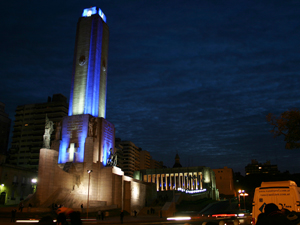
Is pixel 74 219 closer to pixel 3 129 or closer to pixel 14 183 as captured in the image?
pixel 14 183

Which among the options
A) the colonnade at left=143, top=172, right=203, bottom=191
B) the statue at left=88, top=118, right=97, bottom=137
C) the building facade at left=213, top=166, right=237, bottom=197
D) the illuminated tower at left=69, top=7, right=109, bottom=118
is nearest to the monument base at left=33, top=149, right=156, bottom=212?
the statue at left=88, top=118, right=97, bottom=137

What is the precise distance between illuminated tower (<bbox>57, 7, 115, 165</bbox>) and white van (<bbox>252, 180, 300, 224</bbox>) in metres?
38.7

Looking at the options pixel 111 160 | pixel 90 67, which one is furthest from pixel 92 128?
pixel 90 67

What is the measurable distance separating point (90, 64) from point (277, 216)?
52512 mm

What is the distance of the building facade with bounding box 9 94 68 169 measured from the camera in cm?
9416

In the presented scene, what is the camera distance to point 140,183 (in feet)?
174

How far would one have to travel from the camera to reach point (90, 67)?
54.8 m

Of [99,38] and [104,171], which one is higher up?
[99,38]

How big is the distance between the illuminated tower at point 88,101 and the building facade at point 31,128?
4307 cm

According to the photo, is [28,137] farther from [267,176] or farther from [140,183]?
[267,176]

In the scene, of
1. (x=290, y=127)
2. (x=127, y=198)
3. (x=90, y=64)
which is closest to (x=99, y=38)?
(x=90, y=64)

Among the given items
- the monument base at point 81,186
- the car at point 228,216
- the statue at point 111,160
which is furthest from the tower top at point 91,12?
the car at point 228,216

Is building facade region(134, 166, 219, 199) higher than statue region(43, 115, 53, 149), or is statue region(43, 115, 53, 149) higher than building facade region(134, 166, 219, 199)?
statue region(43, 115, 53, 149)

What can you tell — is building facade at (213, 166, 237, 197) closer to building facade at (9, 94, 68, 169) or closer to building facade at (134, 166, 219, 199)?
building facade at (134, 166, 219, 199)
